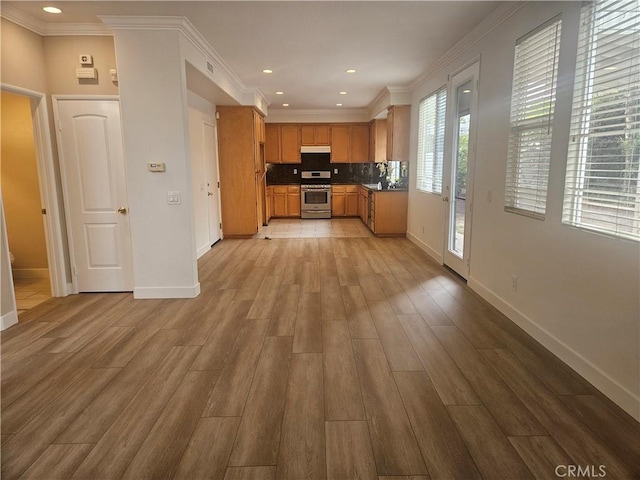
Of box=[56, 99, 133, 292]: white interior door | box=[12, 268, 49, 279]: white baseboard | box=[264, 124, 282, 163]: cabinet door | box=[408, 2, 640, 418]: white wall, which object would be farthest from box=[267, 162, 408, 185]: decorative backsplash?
box=[56, 99, 133, 292]: white interior door

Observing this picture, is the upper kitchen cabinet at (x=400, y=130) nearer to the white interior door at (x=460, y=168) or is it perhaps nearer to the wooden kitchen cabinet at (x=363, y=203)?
the wooden kitchen cabinet at (x=363, y=203)

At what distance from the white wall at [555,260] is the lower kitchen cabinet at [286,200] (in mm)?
6410

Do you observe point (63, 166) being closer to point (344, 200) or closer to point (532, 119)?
point (532, 119)

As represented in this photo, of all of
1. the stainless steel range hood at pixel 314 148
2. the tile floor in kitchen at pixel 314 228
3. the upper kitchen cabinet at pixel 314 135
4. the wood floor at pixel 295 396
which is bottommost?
the wood floor at pixel 295 396

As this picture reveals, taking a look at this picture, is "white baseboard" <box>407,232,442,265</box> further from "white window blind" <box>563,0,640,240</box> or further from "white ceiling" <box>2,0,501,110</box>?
"white window blind" <box>563,0,640,240</box>

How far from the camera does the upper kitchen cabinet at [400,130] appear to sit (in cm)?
724

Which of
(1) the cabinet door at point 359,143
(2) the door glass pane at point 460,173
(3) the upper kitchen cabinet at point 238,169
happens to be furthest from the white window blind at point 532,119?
(1) the cabinet door at point 359,143

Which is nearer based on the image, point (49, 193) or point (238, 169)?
point (49, 193)

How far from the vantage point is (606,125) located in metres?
2.29

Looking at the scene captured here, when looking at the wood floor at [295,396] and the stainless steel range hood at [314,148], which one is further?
the stainless steel range hood at [314,148]

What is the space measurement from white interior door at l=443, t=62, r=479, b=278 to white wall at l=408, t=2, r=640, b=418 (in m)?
0.17

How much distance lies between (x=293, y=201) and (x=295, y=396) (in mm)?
8396

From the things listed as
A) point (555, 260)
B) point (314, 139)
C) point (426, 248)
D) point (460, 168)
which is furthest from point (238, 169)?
point (555, 260)

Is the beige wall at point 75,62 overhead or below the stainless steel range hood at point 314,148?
overhead
